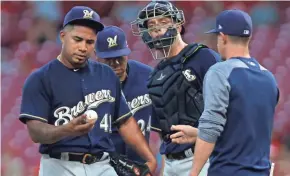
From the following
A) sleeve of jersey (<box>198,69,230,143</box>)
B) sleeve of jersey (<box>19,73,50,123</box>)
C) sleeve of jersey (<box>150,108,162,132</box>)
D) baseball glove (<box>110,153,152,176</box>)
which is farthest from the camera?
sleeve of jersey (<box>150,108,162,132</box>)

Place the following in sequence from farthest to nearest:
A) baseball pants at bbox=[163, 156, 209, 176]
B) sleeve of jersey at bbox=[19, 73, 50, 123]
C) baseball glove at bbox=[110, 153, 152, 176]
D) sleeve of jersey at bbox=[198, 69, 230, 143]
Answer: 1. baseball pants at bbox=[163, 156, 209, 176]
2. baseball glove at bbox=[110, 153, 152, 176]
3. sleeve of jersey at bbox=[19, 73, 50, 123]
4. sleeve of jersey at bbox=[198, 69, 230, 143]

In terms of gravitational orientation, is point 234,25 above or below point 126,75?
above

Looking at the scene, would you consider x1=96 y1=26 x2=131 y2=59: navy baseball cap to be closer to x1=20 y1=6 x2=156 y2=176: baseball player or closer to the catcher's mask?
the catcher's mask

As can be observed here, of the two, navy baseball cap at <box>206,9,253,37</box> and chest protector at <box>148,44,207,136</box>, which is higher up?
navy baseball cap at <box>206,9,253,37</box>

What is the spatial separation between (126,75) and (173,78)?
829 millimetres

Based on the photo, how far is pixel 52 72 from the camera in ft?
12.7

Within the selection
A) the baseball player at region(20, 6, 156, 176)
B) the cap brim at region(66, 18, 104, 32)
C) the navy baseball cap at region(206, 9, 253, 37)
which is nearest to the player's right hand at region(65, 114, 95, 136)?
the baseball player at region(20, 6, 156, 176)

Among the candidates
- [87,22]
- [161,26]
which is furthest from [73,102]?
[161,26]

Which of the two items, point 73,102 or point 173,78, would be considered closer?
point 73,102

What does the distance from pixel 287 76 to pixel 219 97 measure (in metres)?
3.86

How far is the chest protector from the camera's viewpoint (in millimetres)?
4105

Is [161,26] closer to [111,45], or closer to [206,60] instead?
[206,60]

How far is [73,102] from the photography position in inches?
151

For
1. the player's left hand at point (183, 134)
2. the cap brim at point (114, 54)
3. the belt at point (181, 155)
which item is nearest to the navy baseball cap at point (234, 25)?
the player's left hand at point (183, 134)
